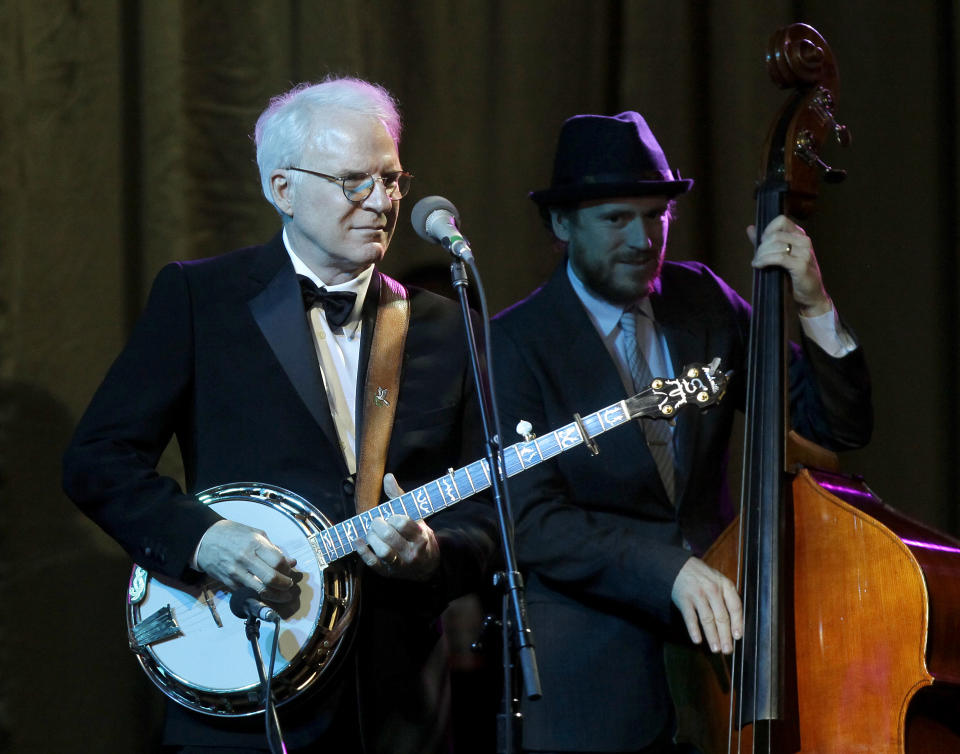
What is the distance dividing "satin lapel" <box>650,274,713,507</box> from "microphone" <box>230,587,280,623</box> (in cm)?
95

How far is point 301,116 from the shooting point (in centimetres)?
293

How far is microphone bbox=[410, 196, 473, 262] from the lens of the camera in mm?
2283

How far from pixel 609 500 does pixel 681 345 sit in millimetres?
420

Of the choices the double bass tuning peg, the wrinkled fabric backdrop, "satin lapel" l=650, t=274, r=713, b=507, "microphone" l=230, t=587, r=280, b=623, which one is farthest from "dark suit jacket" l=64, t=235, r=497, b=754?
the double bass tuning peg

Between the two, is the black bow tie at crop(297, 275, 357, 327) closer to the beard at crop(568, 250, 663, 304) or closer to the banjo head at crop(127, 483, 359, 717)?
the banjo head at crop(127, 483, 359, 717)

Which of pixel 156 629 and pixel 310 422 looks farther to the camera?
pixel 310 422

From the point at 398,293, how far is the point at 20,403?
1.06 meters

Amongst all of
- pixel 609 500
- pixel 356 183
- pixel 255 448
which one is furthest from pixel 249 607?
pixel 356 183

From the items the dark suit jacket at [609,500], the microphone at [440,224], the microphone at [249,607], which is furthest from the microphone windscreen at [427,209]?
the microphone at [249,607]

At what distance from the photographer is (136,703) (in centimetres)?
327

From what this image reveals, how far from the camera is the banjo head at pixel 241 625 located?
8.36ft

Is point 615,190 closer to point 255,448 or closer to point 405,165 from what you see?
point 405,165

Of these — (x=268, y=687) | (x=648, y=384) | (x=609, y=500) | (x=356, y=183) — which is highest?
(x=356, y=183)

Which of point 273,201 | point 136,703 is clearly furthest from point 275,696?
point 273,201
